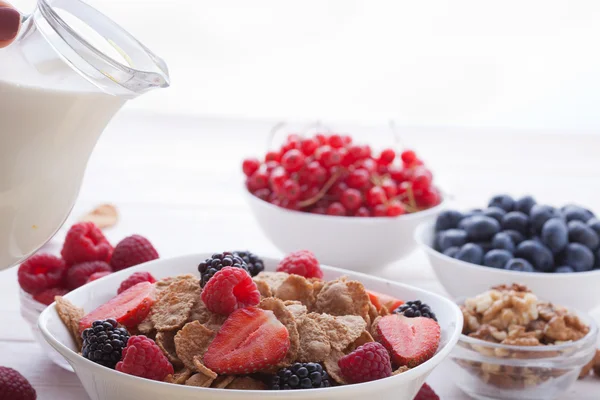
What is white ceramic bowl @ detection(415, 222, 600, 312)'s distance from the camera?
4.13 ft

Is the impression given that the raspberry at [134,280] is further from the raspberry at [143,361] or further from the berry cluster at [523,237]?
the berry cluster at [523,237]

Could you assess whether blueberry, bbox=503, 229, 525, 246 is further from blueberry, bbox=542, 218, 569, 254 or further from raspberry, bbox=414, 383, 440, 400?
raspberry, bbox=414, 383, 440, 400

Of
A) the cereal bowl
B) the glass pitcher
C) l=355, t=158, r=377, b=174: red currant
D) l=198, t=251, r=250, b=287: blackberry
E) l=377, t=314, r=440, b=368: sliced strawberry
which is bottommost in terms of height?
the cereal bowl

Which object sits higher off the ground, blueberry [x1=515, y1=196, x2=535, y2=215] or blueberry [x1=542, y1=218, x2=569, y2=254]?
blueberry [x1=515, y1=196, x2=535, y2=215]

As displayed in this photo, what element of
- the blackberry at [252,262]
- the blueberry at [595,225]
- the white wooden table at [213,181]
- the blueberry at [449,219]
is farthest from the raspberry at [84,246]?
the blueberry at [595,225]

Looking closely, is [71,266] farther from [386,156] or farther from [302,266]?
[386,156]

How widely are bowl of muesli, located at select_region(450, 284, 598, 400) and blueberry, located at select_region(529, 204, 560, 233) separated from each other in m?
0.30

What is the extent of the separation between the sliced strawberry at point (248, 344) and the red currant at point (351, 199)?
0.65m

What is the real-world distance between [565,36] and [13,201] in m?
2.97

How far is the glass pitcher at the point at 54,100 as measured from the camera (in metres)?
0.77

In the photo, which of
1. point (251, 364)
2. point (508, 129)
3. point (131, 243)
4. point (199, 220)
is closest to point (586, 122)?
point (508, 129)

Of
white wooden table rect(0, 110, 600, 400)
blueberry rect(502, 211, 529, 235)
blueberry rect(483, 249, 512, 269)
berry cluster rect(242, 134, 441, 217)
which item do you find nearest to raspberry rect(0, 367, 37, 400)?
white wooden table rect(0, 110, 600, 400)

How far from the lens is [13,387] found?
94 centimetres

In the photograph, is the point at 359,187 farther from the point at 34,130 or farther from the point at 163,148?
the point at 163,148
